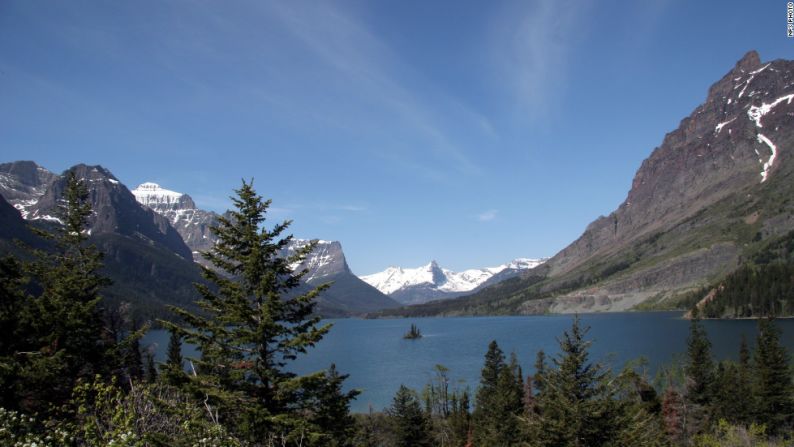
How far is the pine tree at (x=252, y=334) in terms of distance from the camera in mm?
18047

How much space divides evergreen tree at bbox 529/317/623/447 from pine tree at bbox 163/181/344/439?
503 inches

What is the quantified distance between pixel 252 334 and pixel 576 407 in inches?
638

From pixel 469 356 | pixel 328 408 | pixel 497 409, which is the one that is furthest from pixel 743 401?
pixel 469 356

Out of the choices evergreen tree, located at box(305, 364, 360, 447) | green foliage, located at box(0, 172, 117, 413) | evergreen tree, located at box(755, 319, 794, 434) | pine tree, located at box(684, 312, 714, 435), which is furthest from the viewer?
pine tree, located at box(684, 312, 714, 435)

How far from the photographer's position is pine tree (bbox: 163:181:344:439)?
711 inches

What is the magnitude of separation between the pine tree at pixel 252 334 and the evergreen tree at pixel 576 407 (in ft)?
41.9

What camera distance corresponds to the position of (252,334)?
61.1ft

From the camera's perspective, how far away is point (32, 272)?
27.9 m

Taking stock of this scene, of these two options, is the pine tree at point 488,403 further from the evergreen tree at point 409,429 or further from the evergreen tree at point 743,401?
the evergreen tree at point 743,401

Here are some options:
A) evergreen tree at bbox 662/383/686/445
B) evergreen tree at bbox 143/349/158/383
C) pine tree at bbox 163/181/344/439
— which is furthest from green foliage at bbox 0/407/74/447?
evergreen tree at bbox 662/383/686/445

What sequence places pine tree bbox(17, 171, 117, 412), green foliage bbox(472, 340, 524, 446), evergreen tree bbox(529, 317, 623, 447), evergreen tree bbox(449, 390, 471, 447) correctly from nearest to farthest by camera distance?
1. pine tree bbox(17, 171, 117, 412)
2. evergreen tree bbox(529, 317, 623, 447)
3. green foliage bbox(472, 340, 524, 446)
4. evergreen tree bbox(449, 390, 471, 447)

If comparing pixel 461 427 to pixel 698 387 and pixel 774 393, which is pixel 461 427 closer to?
pixel 698 387

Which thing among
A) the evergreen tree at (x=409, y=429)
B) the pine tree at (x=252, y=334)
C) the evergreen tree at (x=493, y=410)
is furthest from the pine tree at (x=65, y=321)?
the evergreen tree at (x=493, y=410)

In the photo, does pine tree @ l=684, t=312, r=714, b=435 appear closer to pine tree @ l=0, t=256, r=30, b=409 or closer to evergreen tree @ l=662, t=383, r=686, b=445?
evergreen tree @ l=662, t=383, r=686, b=445
